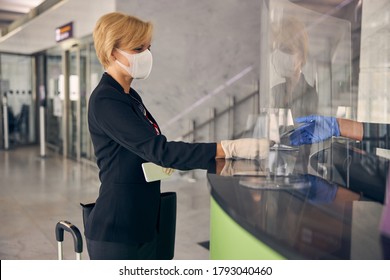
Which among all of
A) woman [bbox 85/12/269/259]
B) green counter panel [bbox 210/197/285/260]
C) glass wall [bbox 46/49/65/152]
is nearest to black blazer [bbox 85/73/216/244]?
woman [bbox 85/12/269/259]

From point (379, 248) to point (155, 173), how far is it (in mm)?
859

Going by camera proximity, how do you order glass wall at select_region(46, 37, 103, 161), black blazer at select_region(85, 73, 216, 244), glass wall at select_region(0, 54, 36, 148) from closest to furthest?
black blazer at select_region(85, 73, 216, 244)
glass wall at select_region(46, 37, 103, 161)
glass wall at select_region(0, 54, 36, 148)

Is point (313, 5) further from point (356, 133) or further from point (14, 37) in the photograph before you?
point (14, 37)

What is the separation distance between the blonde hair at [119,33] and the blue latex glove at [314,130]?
750 mm

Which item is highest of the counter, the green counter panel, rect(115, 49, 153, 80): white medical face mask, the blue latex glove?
rect(115, 49, 153, 80): white medical face mask

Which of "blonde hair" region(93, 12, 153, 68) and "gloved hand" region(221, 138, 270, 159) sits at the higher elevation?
"blonde hair" region(93, 12, 153, 68)

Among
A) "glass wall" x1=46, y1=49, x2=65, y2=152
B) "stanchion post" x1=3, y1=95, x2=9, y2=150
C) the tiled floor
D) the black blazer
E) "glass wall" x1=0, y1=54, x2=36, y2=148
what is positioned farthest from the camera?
"glass wall" x1=0, y1=54, x2=36, y2=148

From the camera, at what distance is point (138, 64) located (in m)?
1.81

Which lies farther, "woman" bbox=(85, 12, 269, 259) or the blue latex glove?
the blue latex glove

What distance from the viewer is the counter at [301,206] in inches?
40.2

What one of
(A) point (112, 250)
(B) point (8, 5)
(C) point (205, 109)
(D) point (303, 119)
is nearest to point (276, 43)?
(D) point (303, 119)

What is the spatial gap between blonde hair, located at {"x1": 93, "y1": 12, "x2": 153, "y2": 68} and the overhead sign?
6890mm

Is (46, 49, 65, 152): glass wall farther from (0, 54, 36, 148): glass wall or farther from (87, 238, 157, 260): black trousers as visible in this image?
(87, 238, 157, 260): black trousers

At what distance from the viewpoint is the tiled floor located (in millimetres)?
3748
